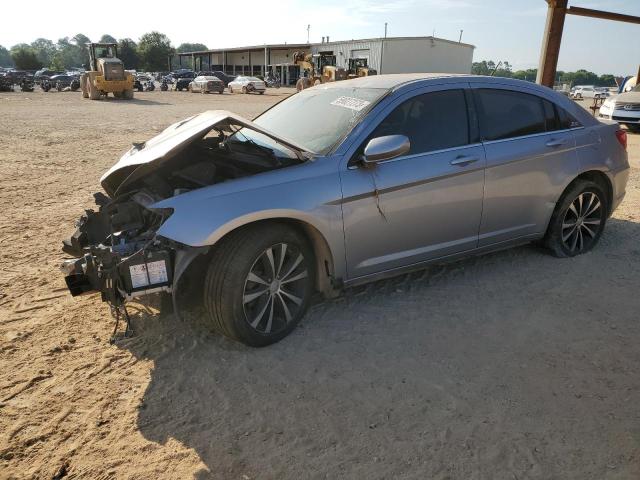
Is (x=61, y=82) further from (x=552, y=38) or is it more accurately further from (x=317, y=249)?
(x=317, y=249)

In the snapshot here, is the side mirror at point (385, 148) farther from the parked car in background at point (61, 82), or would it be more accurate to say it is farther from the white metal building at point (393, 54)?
the parked car in background at point (61, 82)

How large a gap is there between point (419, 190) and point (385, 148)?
510 mm

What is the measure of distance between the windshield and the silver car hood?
0.30 m

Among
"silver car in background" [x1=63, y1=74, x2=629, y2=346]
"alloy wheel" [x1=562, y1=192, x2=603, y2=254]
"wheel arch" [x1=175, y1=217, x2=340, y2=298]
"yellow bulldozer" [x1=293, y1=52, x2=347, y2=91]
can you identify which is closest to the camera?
"silver car in background" [x1=63, y1=74, x2=629, y2=346]

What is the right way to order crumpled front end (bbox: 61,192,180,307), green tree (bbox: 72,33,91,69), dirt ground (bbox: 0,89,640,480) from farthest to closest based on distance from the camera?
1. green tree (bbox: 72,33,91,69)
2. crumpled front end (bbox: 61,192,180,307)
3. dirt ground (bbox: 0,89,640,480)

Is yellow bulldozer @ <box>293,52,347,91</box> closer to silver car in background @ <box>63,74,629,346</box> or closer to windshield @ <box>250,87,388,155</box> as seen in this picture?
windshield @ <box>250,87,388,155</box>

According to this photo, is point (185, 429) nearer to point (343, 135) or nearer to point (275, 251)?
point (275, 251)

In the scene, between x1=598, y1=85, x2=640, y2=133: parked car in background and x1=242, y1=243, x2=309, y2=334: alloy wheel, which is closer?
x1=242, y1=243, x2=309, y2=334: alloy wheel

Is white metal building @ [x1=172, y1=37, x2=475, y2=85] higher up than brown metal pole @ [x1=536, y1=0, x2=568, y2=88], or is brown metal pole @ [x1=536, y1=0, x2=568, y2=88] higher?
white metal building @ [x1=172, y1=37, x2=475, y2=85]

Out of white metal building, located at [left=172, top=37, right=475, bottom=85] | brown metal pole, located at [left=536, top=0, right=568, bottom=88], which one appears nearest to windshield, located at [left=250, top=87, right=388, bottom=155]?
brown metal pole, located at [left=536, top=0, right=568, bottom=88]

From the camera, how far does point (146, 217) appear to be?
3309 mm

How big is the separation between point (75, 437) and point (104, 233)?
1401 millimetres

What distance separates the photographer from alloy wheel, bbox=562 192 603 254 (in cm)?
480

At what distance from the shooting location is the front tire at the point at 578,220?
15.4 feet
